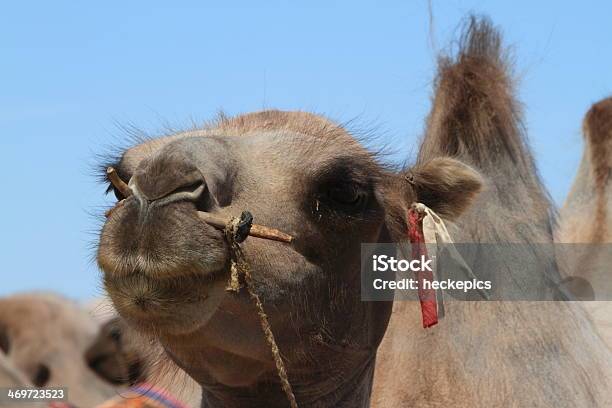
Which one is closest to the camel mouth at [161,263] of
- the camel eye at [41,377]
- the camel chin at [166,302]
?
the camel chin at [166,302]

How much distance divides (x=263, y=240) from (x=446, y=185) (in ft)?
3.91

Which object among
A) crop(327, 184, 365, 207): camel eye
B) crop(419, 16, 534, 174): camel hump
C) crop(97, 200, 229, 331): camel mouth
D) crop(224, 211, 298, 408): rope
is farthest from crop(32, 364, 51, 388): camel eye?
Answer: crop(97, 200, 229, 331): camel mouth

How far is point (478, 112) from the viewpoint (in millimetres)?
6496

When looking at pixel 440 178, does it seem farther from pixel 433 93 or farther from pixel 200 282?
pixel 433 93

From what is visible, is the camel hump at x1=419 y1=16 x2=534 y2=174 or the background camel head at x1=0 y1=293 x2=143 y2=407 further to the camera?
the background camel head at x1=0 y1=293 x2=143 y2=407

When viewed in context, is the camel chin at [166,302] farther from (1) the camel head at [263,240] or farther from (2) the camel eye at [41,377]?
(2) the camel eye at [41,377]

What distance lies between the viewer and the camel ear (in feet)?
15.1

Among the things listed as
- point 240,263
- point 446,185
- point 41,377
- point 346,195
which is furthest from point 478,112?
point 41,377

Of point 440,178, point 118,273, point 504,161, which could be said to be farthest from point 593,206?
point 118,273

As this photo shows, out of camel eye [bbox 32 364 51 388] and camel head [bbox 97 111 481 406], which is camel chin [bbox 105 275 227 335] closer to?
camel head [bbox 97 111 481 406]

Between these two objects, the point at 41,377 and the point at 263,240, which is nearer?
the point at 263,240

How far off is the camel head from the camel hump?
1847 mm

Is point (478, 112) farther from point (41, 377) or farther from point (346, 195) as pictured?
point (41, 377)

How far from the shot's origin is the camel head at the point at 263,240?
3.29 metres
